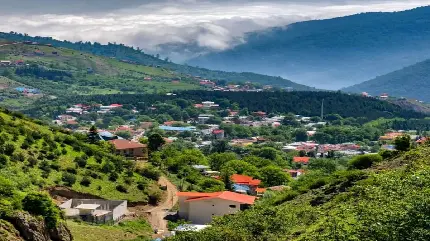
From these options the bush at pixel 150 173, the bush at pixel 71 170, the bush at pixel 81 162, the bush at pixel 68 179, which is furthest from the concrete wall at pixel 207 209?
the bush at pixel 150 173

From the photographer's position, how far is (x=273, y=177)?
5741 cm

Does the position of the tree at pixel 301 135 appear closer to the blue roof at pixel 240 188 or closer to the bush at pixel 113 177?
the blue roof at pixel 240 188

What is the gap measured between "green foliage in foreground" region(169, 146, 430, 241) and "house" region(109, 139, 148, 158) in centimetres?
2773

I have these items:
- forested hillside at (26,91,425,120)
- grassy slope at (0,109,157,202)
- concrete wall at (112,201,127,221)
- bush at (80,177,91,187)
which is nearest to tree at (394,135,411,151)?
concrete wall at (112,201,127,221)

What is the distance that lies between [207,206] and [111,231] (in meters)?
7.45

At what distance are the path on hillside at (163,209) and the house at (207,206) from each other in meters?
1.41

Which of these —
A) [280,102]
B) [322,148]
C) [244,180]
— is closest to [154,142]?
[244,180]

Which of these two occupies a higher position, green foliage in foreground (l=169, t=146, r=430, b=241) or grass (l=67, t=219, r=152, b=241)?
green foliage in foreground (l=169, t=146, r=430, b=241)

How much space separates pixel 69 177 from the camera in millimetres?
40719

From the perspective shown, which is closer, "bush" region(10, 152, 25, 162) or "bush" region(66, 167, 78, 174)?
"bush" region(10, 152, 25, 162)

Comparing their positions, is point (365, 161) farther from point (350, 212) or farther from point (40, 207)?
point (40, 207)

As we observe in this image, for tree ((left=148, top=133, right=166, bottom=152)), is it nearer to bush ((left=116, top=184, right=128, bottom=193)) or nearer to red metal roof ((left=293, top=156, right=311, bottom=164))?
bush ((left=116, top=184, right=128, bottom=193))

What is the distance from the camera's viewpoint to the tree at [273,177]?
56500 millimetres

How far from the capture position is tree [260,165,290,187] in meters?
56.5
